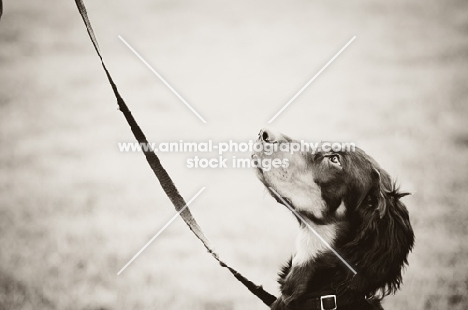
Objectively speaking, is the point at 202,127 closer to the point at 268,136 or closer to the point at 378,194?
the point at 268,136

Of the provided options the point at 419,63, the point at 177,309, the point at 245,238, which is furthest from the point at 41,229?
the point at 419,63

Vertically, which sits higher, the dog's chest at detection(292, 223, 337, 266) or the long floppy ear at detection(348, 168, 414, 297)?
the long floppy ear at detection(348, 168, 414, 297)

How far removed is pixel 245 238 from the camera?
13.6 feet

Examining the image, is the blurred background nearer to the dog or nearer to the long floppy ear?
the dog

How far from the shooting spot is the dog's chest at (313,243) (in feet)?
8.64

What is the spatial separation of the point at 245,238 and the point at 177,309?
0.96m

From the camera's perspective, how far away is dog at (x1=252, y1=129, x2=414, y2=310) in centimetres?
243

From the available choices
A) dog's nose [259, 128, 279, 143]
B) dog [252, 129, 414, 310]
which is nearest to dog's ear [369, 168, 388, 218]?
dog [252, 129, 414, 310]

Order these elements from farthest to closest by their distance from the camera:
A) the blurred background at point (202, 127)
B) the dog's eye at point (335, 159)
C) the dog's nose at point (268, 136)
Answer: the blurred background at point (202, 127) → the dog's eye at point (335, 159) → the dog's nose at point (268, 136)

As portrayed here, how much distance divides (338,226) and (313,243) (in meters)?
0.17

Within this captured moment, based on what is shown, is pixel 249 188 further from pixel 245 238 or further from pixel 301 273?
pixel 301 273

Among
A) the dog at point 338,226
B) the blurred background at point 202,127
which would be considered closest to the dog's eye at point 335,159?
the dog at point 338,226

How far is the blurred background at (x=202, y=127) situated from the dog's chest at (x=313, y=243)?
3.17 feet

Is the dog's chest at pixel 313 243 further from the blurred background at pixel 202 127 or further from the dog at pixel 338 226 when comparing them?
the blurred background at pixel 202 127
